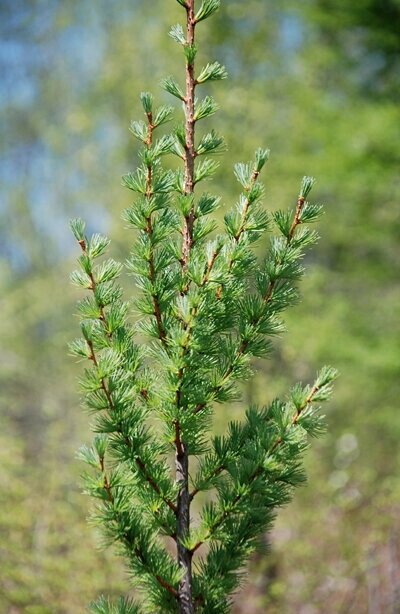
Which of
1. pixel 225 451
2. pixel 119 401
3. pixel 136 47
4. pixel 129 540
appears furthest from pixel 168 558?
pixel 136 47

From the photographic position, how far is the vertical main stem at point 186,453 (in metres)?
2.08

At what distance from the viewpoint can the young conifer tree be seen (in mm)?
2020

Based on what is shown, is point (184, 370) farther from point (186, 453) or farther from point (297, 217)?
point (297, 217)

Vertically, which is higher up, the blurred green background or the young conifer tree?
the blurred green background

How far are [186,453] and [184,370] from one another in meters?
0.27

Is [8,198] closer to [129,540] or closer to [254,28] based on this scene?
[254,28]

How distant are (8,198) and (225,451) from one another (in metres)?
13.8

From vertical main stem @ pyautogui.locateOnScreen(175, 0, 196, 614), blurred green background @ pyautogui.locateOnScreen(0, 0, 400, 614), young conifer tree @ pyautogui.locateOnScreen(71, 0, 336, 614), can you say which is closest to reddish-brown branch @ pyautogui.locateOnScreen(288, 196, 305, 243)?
young conifer tree @ pyautogui.locateOnScreen(71, 0, 336, 614)

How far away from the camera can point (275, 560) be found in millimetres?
6176

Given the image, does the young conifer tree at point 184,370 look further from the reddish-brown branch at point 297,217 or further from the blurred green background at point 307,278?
the blurred green background at point 307,278

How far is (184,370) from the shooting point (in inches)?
80.3

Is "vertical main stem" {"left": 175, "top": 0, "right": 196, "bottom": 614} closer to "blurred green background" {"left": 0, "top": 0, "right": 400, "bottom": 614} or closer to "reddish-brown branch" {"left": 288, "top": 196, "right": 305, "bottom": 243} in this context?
"reddish-brown branch" {"left": 288, "top": 196, "right": 305, "bottom": 243}

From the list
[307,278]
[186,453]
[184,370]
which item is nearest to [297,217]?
[184,370]

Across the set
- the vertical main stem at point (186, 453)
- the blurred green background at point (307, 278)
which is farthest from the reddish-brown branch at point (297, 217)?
the blurred green background at point (307, 278)
